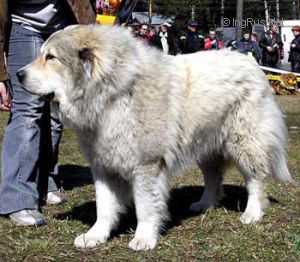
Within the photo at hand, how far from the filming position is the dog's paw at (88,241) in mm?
3600

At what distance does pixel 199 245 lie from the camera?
11.9 ft

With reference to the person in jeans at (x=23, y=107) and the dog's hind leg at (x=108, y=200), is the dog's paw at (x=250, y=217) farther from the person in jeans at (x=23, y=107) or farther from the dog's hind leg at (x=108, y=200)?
the person in jeans at (x=23, y=107)

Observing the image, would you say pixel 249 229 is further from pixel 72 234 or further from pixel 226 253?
pixel 72 234

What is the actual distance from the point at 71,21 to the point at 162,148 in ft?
3.74

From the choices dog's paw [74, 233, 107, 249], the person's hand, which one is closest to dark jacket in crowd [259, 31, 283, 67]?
the person's hand

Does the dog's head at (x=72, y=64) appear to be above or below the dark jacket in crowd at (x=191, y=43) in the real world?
above

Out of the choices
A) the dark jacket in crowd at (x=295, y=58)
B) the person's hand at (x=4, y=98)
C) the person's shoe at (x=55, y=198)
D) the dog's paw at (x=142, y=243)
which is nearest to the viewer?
the dog's paw at (x=142, y=243)

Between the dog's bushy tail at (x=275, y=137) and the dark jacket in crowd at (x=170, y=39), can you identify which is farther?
the dark jacket in crowd at (x=170, y=39)

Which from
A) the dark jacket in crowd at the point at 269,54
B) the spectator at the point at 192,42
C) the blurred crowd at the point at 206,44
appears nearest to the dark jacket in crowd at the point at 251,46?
the blurred crowd at the point at 206,44

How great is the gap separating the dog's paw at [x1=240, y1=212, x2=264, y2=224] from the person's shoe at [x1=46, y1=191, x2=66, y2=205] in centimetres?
135

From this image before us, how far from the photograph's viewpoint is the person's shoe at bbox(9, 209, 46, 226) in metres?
4.01

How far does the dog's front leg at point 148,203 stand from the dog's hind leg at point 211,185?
898 millimetres

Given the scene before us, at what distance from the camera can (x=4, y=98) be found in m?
4.04

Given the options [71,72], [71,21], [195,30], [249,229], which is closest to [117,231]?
[249,229]
